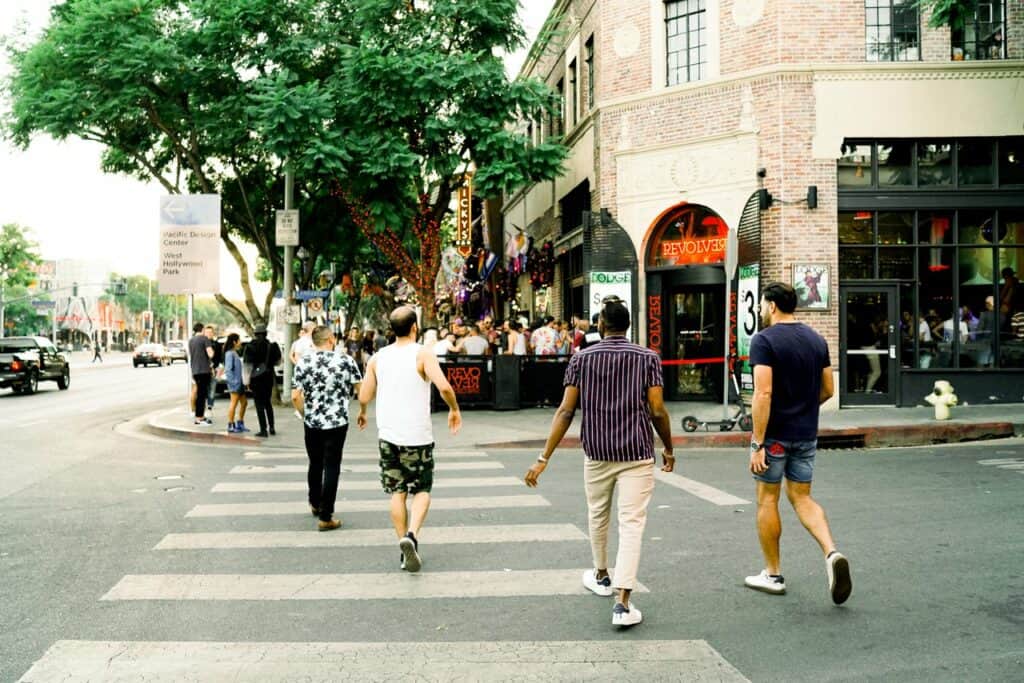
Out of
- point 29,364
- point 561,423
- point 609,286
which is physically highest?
point 609,286

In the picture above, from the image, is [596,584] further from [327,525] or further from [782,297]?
[327,525]

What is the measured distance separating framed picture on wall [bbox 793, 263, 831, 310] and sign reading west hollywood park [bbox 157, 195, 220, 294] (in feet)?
38.3

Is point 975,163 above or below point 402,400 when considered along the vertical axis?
above

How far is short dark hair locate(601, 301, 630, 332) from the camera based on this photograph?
5105 millimetres

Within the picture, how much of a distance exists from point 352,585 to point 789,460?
114 inches

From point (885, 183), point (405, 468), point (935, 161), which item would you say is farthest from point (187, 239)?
point (935, 161)

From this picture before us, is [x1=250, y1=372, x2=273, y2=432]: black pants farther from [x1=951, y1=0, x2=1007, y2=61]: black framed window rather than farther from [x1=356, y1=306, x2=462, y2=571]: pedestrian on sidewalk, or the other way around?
[x1=951, y1=0, x2=1007, y2=61]: black framed window

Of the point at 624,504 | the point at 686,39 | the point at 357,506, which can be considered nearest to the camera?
the point at 624,504

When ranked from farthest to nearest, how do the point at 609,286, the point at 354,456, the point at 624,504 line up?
1. the point at 609,286
2. the point at 354,456
3. the point at 624,504

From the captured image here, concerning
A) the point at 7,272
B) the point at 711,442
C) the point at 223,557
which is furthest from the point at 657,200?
the point at 7,272

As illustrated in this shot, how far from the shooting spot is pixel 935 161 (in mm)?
17203

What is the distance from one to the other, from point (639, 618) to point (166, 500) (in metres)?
5.77

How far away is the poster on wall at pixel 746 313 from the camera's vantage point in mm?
16906

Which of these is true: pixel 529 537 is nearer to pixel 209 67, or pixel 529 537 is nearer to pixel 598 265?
pixel 598 265
